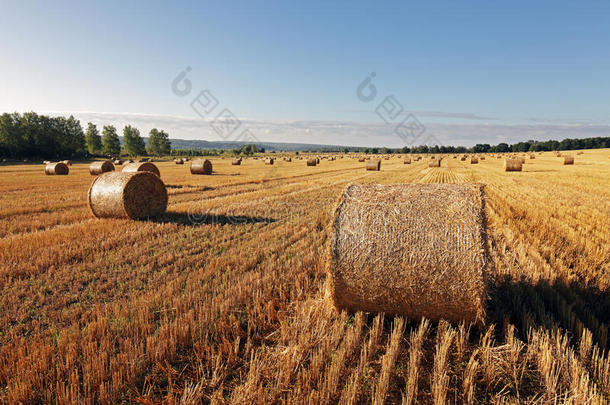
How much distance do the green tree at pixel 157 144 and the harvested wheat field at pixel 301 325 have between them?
117696mm

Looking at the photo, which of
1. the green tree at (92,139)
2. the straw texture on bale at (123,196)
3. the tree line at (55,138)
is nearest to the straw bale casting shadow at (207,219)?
the straw texture on bale at (123,196)

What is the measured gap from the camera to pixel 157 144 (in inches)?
4461

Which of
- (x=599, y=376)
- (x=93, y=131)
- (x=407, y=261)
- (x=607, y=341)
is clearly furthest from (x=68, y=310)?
(x=93, y=131)

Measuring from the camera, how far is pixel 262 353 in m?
3.51

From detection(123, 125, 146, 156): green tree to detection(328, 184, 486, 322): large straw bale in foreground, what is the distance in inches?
4237

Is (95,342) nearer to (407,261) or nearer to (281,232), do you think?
(407,261)

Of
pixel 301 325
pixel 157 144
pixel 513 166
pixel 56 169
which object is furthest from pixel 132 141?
pixel 301 325

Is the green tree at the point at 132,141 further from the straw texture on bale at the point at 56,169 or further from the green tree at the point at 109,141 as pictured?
the straw texture on bale at the point at 56,169

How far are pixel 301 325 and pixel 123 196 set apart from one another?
345 inches

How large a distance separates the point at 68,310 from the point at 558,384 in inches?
233

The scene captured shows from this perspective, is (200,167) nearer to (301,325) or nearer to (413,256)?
(301,325)

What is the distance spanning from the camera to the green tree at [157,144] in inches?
4419

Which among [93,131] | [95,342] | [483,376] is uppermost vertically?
[93,131]

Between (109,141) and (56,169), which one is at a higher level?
(109,141)
